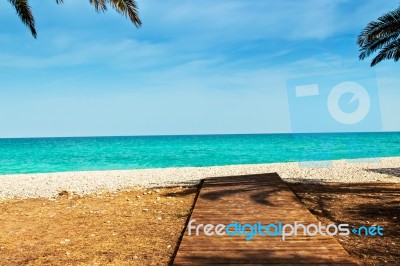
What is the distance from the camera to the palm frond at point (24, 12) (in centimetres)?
1120

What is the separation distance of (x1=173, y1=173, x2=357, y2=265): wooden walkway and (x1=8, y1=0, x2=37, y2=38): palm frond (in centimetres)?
794

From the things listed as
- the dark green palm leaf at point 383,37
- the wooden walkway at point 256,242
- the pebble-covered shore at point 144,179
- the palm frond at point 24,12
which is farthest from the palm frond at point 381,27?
the palm frond at point 24,12

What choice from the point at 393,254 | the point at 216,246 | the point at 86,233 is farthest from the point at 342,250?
the point at 86,233

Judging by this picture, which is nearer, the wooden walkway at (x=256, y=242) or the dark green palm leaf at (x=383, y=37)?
the wooden walkway at (x=256, y=242)

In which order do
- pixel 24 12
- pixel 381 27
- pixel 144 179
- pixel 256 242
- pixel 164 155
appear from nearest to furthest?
1. pixel 256 242
2. pixel 24 12
3. pixel 381 27
4. pixel 144 179
5. pixel 164 155

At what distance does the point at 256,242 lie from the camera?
5840 millimetres

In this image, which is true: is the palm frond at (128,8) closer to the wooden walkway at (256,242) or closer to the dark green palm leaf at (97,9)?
the dark green palm leaf at (97,9)

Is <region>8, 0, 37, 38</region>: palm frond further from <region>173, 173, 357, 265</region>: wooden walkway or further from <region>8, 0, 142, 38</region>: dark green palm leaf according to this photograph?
<region>173, 173, 357, 265</region>: wooden walkway

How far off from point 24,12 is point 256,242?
401 inches

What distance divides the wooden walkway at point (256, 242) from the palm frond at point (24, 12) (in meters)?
7.94

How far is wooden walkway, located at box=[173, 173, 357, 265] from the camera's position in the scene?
5047 mm

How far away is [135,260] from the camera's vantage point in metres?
5.64

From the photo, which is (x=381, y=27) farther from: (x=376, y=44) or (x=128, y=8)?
(x=128, y=8)

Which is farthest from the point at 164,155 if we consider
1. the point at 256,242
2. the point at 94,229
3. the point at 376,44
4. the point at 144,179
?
the point at 256,242
